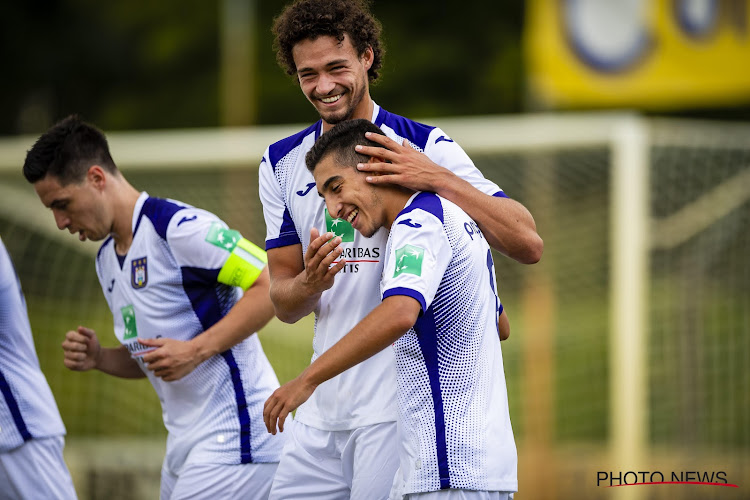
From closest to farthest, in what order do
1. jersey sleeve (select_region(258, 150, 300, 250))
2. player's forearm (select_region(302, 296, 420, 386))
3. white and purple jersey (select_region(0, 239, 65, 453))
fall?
player's forearm (select_region(302, 296, 420, 386))
jersey sleeve (select_region(258, 150, 300, 250))
white and purple jersey (select_region(0, 239, 65, 453))

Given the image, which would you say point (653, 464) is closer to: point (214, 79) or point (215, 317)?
point (215, 317)

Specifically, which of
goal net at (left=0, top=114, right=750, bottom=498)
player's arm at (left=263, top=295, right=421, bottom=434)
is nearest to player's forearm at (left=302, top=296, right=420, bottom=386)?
player's arm at (left=263, top=295, right=421, bottom=434)

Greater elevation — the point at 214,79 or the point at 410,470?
the point at 214,79

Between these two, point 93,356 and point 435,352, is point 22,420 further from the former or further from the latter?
point 435,352

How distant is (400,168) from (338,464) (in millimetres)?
1127

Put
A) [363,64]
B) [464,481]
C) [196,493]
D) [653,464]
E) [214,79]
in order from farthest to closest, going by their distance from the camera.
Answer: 1. [214,79]
2. [653,464]
3. [196,493]
4. [363,64]
5. [464,481]

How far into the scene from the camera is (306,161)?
11.6 feet

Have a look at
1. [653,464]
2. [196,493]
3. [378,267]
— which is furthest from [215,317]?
[653,464]

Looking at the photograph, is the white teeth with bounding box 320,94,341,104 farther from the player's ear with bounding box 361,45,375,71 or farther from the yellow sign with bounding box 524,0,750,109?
the yellow sign with bounding box 524,0,750,109

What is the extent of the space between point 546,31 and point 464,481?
609cm

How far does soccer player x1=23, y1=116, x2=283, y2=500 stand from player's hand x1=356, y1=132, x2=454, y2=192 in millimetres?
1096

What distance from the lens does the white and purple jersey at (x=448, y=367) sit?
319 centimetres

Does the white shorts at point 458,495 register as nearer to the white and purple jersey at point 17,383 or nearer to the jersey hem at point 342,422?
the jersey hem at point 342,422

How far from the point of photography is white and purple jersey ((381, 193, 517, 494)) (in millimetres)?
3189
